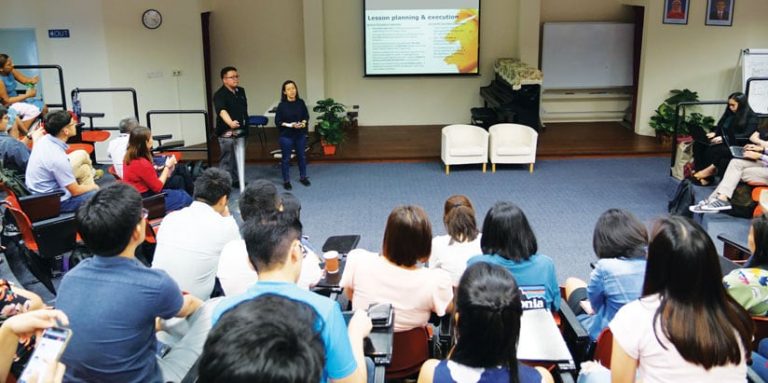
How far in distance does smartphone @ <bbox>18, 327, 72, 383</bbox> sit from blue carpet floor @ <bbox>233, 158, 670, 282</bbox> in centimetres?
394

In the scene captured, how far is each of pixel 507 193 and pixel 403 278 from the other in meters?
4.52

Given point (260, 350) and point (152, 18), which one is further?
point (152, 18)

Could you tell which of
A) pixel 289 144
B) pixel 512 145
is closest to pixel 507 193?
pixel 512 145

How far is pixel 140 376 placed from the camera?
2.34 m

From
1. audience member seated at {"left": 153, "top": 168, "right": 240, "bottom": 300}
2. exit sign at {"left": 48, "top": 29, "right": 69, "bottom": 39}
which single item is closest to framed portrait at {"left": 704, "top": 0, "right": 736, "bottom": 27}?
audience member seated at {"left": 153, "top": 168, "right": 240, "bottom": 300}

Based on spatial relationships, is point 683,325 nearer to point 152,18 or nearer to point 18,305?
point 18,305

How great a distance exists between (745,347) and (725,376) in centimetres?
13

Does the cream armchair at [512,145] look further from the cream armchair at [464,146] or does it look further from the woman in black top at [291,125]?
the woman in black top at [291,125]

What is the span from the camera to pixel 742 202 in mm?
5949

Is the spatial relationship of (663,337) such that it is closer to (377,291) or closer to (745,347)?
(745,347)

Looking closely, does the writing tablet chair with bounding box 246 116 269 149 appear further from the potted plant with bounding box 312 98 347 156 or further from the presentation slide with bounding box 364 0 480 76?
the presentation slide with bounding box 364 0 480 76

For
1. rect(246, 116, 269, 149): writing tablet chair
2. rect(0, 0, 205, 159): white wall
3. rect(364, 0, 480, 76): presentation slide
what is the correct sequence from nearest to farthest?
rect(0, 0, 205, 159): white wall, rect(246, 116, 269, 149): writing tablet chair, rect(364, 0, 480, 76): presentation slide

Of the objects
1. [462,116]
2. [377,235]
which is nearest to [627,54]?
[462,116]

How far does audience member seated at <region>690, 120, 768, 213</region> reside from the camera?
5836 mm
